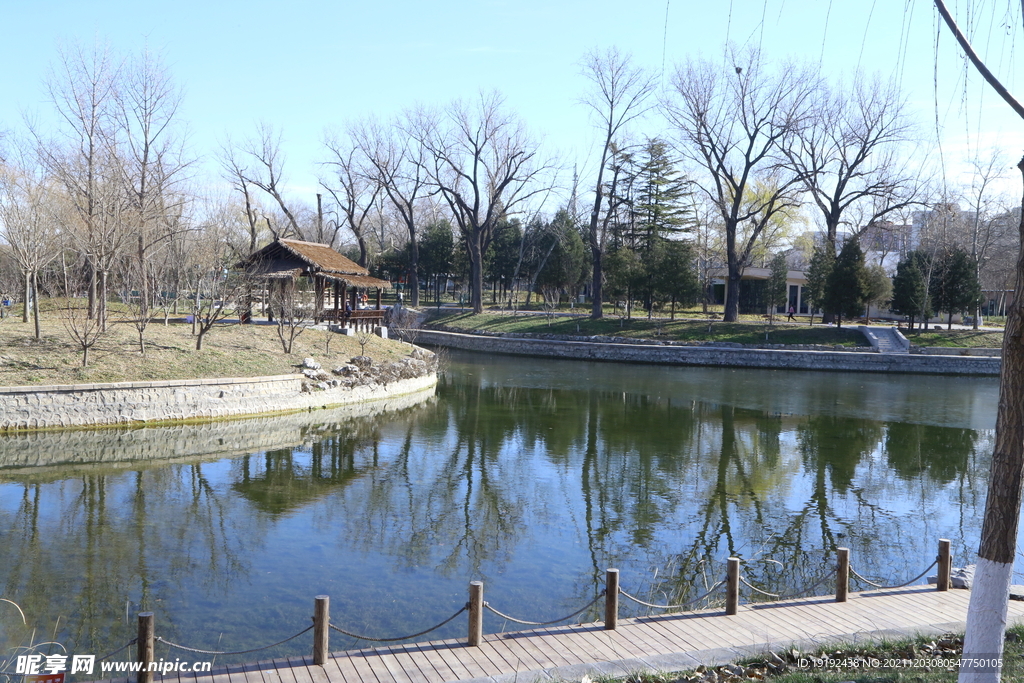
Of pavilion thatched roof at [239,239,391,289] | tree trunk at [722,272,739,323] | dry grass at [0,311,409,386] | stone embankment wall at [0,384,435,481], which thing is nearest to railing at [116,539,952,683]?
stone embankment wall at [0,384,435,481]

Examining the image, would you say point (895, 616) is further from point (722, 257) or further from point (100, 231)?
point (722, 257)

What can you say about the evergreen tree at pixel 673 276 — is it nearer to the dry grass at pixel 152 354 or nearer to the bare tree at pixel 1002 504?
the dry grass at pixel 152 354

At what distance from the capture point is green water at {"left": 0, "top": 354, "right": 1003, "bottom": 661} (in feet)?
29.0

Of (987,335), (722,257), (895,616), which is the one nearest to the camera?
(895,616)

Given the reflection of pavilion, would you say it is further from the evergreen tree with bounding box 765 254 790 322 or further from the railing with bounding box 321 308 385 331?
the evergreen tree with bounding box 765 254 790 322

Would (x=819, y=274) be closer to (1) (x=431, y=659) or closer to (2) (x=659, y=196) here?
(2) (x=659, y=196)

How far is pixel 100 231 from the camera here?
886 inches

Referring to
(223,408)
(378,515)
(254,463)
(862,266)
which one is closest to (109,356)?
(223,408)

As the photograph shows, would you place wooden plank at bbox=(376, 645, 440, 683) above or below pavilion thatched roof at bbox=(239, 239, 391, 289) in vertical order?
below


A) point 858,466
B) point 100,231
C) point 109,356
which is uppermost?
point 100,231

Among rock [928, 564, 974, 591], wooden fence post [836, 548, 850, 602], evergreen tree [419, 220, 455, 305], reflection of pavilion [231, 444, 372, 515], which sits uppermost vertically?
evergreen tree [419, 220, 455, 305]

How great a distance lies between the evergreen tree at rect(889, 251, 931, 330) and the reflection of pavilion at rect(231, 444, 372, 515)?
115 ft

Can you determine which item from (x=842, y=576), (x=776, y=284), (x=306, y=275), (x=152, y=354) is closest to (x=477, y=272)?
(x=306, y=275)

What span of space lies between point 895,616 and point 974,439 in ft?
51.8
